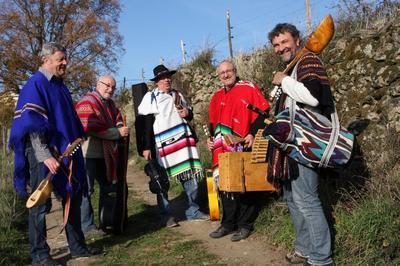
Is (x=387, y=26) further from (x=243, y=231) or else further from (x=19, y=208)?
(x=19, y=208)

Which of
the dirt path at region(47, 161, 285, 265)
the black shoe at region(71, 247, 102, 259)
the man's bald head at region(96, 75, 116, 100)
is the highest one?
the man's bald head at region(96, 75, 116, 100)

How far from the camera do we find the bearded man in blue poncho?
4480 millimetres

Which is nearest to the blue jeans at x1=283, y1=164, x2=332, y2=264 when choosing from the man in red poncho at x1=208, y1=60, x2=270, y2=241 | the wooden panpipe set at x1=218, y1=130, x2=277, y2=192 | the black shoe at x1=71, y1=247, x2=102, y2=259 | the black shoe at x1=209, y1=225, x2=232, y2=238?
the wooden panpipe set at x1=218, y1=130, x2=277, y2=192

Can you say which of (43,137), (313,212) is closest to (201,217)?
(43,137)

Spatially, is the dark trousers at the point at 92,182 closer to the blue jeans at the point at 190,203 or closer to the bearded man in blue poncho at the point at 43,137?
the blue jeans at the point at 190,203

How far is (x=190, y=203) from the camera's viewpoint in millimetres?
6344

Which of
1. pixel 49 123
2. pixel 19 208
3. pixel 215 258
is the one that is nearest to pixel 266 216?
pixel 215 258

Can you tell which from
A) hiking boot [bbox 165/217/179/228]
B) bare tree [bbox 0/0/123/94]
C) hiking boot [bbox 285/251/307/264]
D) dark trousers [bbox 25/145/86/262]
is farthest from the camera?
bare tree [bbox 0/0/123/94]

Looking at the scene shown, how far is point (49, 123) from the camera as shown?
4613mm

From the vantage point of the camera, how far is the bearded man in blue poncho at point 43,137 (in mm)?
4480

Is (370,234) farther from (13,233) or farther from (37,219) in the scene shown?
(13,233)

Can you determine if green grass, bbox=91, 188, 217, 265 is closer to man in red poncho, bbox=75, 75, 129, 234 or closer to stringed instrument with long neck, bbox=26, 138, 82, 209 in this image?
man in red poncho, bbox=75, 75, 129, 234

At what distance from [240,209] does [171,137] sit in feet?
4.25

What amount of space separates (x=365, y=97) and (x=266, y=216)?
5.72ft
